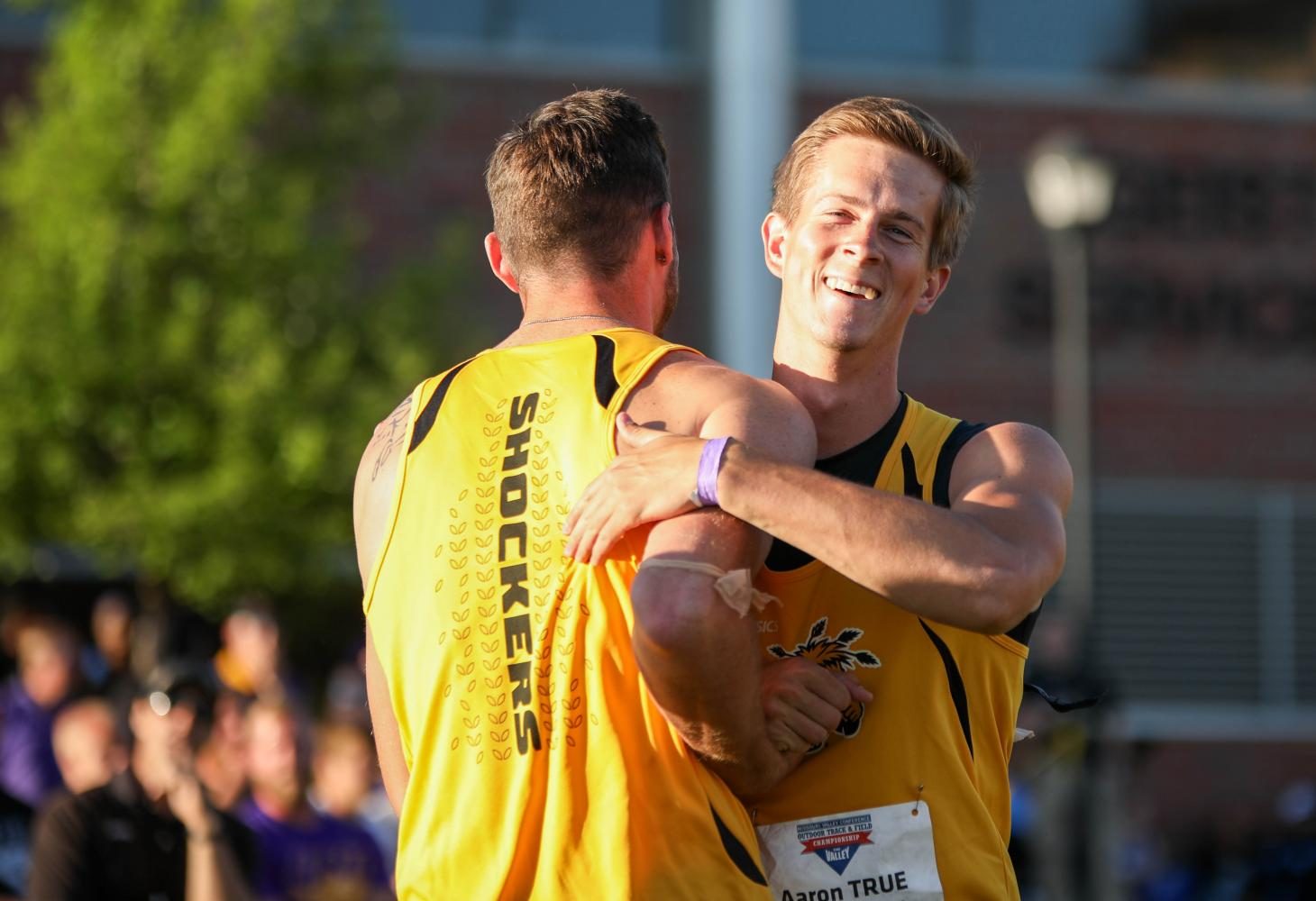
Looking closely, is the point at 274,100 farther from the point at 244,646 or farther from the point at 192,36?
the point at 244,646

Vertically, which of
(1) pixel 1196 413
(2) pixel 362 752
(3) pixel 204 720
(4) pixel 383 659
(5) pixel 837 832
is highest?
(4) pixel 383 659

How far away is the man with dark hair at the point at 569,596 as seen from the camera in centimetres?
320

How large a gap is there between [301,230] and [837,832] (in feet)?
35.2

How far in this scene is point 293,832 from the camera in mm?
7750

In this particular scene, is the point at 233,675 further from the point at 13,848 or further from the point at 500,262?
the point at 500,262

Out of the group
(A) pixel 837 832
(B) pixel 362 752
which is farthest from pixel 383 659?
(B) pixel 362 752

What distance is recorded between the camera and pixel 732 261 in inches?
741

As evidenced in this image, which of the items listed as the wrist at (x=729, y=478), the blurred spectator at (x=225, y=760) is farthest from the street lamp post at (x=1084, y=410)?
the wrist at (x=729, y=478)

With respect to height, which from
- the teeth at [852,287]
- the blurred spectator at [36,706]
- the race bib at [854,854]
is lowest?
the blurred spectator at [36,706]

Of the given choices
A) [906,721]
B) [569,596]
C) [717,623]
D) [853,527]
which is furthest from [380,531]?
[906,721]

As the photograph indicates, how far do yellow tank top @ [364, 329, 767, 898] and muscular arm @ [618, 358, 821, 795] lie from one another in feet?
0.24

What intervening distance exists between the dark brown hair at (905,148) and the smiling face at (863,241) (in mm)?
19

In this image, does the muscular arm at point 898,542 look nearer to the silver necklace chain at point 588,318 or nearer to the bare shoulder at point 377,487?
the silver necklace chain at point 588,318

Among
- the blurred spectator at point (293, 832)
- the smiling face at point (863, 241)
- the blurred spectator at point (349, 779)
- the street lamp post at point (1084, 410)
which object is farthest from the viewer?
the street lamp post at point (1084, 410)
